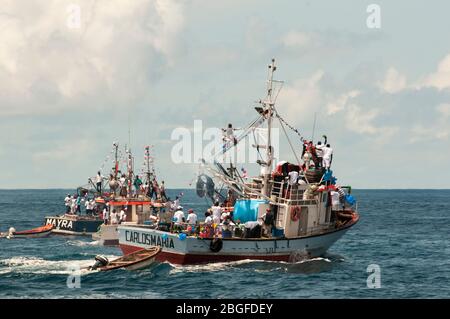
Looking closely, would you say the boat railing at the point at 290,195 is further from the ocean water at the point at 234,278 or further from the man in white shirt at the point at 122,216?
the man in white shirt at the point at 122,216

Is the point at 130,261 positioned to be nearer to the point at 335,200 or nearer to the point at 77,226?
the point at 335,200

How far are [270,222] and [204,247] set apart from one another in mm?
4044

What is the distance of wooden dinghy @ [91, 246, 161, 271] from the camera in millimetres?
36031

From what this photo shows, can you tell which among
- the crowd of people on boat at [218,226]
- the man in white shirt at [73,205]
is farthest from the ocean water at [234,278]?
the man in white shirt at [73,205]

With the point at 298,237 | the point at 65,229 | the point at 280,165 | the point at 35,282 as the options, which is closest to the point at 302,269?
the point at 298,237

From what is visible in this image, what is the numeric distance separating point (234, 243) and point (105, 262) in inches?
259

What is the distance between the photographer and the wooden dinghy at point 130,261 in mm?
36031

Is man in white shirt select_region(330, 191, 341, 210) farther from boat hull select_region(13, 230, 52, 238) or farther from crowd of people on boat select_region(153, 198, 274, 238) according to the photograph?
boat hull select_region(13, 230, 52, 238)

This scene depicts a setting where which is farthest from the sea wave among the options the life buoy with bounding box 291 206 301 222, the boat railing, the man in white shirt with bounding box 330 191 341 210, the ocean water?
the man in white shirt with bounding box 330 191 341 210

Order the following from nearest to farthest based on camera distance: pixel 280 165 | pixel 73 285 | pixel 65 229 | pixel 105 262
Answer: pixel 73 285, pixel 105 262, pixel 280 165, pixel 65 229

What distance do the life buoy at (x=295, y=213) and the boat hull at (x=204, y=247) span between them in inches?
43.1

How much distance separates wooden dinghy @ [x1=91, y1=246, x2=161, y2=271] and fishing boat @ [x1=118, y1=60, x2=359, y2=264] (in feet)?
3.24
